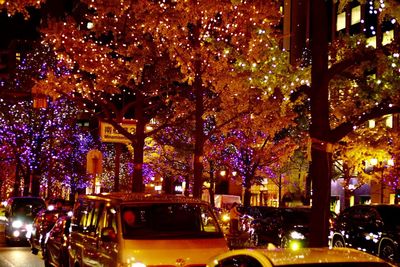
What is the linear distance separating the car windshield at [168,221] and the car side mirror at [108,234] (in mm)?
173

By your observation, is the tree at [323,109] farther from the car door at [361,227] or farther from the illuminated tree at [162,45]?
the car door at [361,227]

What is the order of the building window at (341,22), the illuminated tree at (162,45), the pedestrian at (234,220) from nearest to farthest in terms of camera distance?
1. the illuminated tree at (162,45)
2. the pedestrian at (234,220)
3. the building window at (341,22)

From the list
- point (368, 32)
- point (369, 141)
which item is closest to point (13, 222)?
point (369, 141)

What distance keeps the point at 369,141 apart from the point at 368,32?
15.6 metres

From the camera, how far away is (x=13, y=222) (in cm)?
2444

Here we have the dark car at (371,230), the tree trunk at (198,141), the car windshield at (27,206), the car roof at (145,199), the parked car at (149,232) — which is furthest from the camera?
the car windshield at (27,206)

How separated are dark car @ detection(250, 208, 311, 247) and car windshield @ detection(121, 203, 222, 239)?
36.4 ft

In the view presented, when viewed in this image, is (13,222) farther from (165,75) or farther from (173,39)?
(173,39)

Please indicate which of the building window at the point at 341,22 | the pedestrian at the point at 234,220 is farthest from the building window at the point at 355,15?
the pedestrian at the point at 234,220

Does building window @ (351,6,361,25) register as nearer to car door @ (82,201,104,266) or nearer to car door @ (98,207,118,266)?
car door @ (82,201,104,266)

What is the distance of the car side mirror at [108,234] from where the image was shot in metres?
9.40

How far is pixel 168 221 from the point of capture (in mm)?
9945

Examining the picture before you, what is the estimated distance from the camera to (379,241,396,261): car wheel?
17.3 m

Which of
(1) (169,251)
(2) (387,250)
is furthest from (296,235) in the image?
(1) (169,251)
